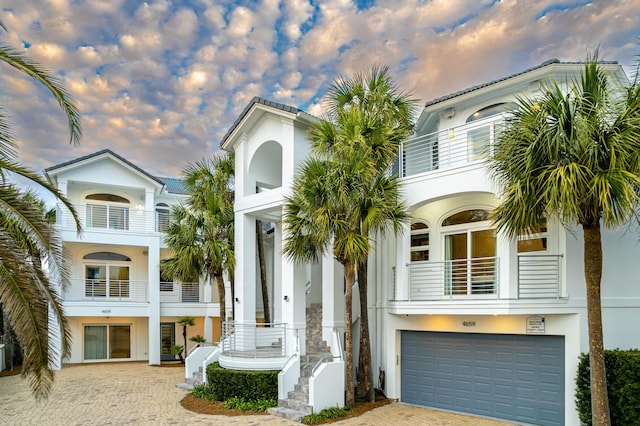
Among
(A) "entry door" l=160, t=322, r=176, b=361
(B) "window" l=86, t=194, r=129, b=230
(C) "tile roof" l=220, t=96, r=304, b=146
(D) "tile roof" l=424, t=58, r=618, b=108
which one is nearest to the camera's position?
(D) "tile roof" l=424, t=58, r=618, b=108

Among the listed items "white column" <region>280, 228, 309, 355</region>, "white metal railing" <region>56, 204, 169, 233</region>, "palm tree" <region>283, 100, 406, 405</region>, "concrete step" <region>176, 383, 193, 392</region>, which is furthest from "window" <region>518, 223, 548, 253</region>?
"white metal railing" <region>56, 204, 169, 233</region>

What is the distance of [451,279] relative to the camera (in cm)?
1330

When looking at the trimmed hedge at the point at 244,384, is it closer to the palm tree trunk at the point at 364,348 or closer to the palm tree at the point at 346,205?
the palm tree at the point at 346,205

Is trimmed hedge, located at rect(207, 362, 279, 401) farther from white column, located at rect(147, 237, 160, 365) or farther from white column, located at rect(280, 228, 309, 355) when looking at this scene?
white column, located at rect(147, 237, 160, 365)

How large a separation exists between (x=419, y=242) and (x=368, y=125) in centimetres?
417

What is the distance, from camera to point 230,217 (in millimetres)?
18391

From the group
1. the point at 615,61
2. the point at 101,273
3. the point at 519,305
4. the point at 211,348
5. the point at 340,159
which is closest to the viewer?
the point at 519,305

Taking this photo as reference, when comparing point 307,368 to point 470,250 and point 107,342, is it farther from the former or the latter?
point 107,342

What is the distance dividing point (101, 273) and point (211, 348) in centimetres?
1034

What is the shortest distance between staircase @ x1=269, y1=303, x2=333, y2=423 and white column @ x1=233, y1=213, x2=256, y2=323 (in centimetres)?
217

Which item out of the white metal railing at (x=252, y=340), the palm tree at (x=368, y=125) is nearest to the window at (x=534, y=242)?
the palm tree at (x=368, y=125)

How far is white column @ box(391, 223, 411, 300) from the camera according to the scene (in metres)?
13.3

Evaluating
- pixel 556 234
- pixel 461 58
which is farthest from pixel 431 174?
pixel 461 58

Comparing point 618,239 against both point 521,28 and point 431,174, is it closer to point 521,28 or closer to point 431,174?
point 431,174
